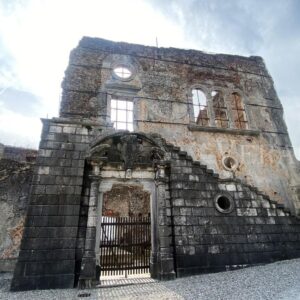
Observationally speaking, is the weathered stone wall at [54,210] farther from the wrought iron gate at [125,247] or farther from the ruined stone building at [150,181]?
the wrought iron gate at [125,247]

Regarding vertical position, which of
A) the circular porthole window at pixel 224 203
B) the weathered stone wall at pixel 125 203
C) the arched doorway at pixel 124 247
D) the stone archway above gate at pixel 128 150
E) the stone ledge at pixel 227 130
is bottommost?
the arched doorway at pixel 124 247

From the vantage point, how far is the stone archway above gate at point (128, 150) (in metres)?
7.90

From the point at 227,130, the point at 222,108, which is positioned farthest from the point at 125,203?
the point at 222,108

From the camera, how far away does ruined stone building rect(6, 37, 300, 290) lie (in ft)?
22.2

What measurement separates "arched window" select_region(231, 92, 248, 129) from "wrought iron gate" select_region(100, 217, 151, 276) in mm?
7911

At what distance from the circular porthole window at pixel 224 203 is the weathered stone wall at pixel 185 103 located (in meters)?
3.12

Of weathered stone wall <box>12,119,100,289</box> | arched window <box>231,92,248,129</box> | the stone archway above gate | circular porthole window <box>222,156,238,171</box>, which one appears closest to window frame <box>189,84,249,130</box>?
arched window <box>231,92,248,129</box>

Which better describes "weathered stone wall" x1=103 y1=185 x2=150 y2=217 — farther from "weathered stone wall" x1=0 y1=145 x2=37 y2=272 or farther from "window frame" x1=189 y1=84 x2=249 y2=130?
"window frame" x1=189 y1=84 x2=249 y2=130

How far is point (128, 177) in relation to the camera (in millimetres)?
7879

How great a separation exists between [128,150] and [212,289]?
15.5 ft

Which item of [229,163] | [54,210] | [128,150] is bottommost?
[54,210]

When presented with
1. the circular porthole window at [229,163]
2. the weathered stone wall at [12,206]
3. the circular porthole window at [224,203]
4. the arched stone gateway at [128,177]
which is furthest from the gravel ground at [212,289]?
the circular porthole window at [229,163]

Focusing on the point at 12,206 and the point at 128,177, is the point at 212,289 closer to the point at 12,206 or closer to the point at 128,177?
the point at 128,177

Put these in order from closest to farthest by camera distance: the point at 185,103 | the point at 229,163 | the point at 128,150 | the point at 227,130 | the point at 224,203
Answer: the point at 128,150 < the point at 224,203 < the point at 229,163 < the point at 227,130 < the point at 185,103
